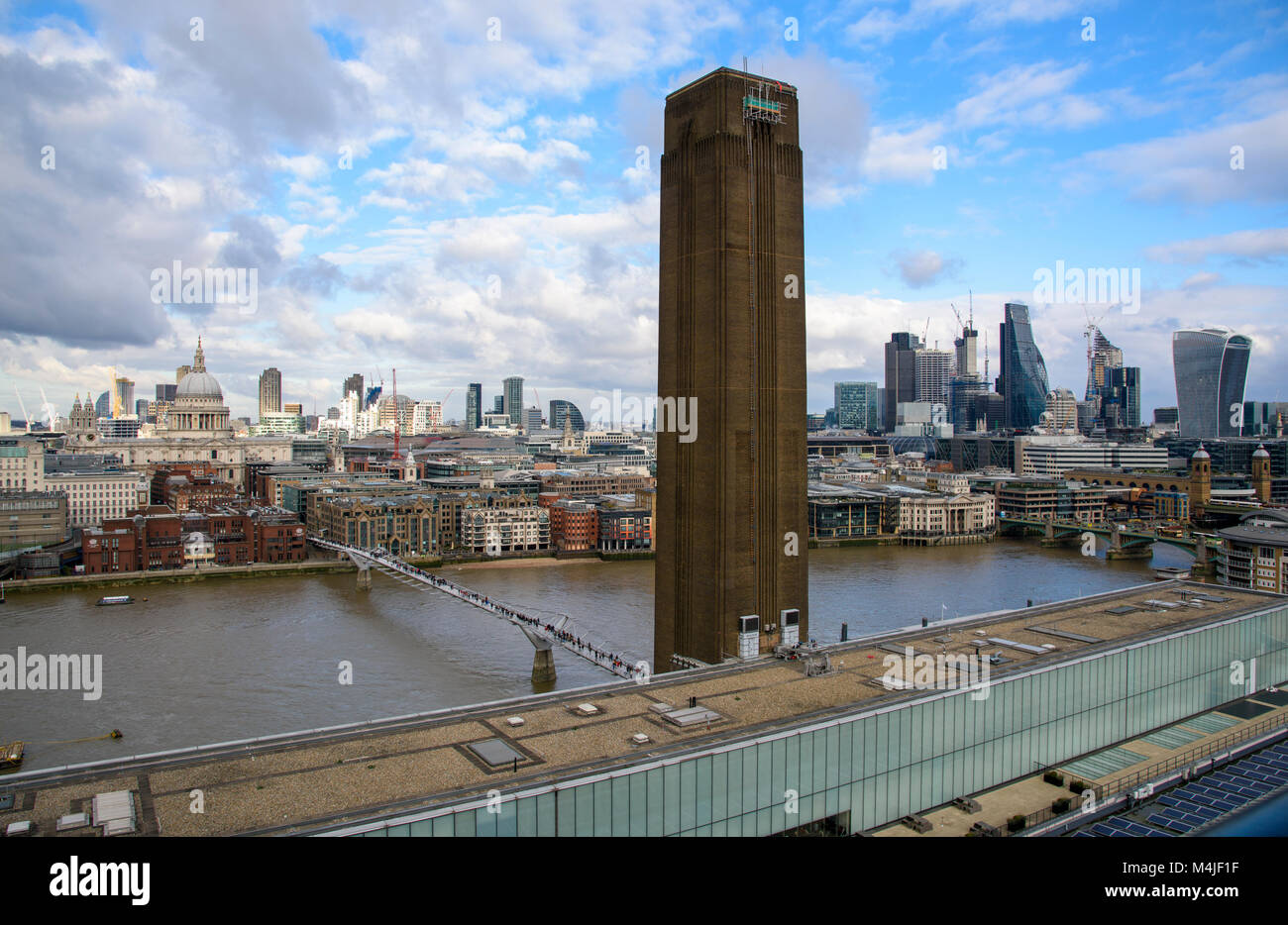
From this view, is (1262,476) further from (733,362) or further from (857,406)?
(857,406)

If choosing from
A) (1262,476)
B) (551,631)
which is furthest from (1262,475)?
(551,631)

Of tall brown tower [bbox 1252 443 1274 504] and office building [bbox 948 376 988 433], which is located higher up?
office building [bbox 948 376 988 433]

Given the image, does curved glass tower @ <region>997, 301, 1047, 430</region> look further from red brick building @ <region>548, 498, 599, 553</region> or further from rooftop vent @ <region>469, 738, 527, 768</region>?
rooftop vent @ <region>469, 738, 527, 768</region>

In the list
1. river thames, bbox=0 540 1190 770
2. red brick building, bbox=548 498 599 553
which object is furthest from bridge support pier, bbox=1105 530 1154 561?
red brick building, bbox=548 498 599 553

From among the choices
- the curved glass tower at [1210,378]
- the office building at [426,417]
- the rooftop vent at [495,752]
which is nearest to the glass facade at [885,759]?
the rooftop vent at [495,752]

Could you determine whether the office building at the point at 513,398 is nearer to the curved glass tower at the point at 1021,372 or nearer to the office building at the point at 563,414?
the office building at the point at 563,414
